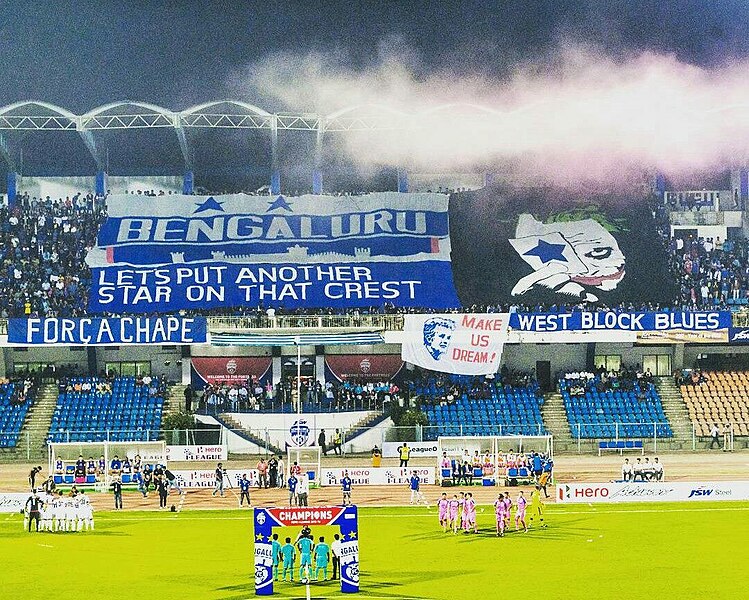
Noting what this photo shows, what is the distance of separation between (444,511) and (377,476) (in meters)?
14.7

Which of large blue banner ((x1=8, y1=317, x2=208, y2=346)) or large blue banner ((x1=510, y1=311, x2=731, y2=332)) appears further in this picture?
large blue banner ((x1=510, y1=311, x2=731, y2=332))

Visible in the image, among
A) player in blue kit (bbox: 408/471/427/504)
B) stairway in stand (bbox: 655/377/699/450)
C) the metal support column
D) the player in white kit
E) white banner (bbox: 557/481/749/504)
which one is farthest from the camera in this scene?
the metal support column

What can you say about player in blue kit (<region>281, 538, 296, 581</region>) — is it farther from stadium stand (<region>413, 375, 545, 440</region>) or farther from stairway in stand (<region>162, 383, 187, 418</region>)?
stairway in stand (<region>162, 383, 187, 418</region>)

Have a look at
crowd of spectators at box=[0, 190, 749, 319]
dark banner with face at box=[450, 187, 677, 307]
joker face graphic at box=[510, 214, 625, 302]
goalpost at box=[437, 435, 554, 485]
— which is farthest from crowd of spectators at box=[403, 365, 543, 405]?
goalpost at box=[437, 435, 554, 485]

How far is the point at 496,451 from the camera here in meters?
68.6

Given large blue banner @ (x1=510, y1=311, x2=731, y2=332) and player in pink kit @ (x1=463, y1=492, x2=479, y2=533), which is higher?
large blue banner @ (x1=510, y1=311, x2=731, y2=332)

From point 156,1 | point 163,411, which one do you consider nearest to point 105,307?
point 163,411

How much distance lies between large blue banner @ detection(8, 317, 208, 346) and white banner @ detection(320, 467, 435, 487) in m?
18.4

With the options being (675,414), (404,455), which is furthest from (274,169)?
(404,455)

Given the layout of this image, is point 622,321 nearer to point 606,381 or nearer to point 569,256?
point 606,381

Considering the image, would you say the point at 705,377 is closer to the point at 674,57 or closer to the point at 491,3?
the point at 674,57

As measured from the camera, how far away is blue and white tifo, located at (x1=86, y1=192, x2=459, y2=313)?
87.4 metres

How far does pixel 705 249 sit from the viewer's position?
92.4 meters

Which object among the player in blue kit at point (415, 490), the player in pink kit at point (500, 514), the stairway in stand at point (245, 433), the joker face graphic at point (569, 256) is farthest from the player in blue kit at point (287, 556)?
the joker face graphic at point (569, 256)
